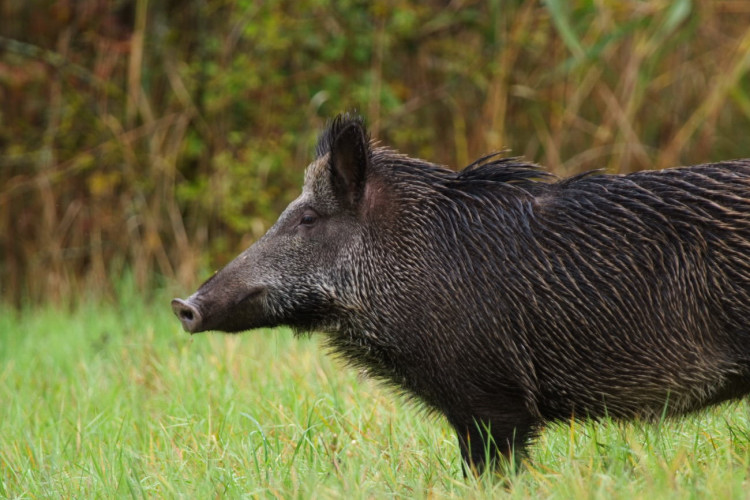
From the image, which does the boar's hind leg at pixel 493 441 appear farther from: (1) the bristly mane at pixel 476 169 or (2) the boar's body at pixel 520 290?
(1) the bristly mane at pixel 476 169

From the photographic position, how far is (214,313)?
3805 mm

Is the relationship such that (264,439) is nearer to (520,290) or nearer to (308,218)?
(308,218)

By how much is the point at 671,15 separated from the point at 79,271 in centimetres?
592

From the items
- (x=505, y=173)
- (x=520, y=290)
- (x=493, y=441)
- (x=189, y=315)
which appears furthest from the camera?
(x=505, y=173)

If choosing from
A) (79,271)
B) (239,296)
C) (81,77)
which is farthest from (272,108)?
(239,296)

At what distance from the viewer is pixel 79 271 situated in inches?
376

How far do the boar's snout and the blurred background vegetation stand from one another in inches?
182

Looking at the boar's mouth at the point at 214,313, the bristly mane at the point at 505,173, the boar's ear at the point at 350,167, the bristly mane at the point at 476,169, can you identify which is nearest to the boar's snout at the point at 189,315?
the boar's mouth at the point at 214,313

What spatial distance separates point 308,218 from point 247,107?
5676 millimetres

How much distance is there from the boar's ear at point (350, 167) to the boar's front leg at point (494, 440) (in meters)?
1.00

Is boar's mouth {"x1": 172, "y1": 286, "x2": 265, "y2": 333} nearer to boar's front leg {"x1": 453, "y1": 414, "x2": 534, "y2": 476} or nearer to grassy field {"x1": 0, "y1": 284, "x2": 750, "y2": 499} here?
grassy field {"x1": 0, "y1": 284, "x2": 750, "y2": 499}

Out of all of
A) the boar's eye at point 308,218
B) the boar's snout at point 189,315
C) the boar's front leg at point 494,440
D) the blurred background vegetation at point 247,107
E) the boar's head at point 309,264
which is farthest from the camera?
the blurred background vegetation at point 247,107

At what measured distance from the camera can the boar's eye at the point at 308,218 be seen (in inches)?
157

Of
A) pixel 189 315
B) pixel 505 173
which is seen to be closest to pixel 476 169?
pixel 505 173
